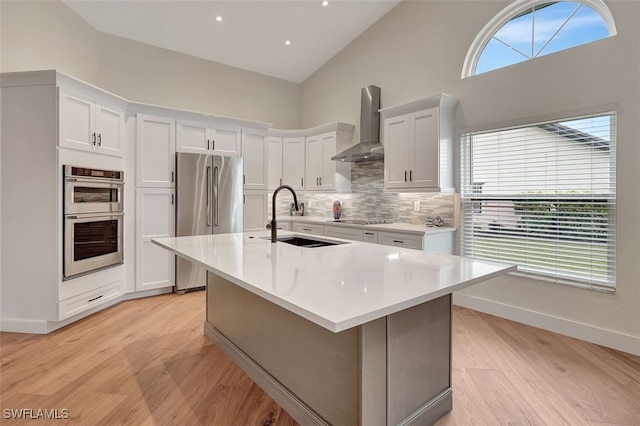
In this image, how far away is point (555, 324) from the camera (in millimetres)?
3025

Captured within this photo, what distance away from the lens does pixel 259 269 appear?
156 cm

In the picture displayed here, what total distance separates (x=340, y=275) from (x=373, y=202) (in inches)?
141

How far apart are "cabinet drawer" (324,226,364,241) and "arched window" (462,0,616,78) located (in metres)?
2.26

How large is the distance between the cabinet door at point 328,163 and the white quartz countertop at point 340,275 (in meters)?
2.91

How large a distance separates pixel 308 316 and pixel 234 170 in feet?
12.6

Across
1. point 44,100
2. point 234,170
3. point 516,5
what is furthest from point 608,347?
point 44,100

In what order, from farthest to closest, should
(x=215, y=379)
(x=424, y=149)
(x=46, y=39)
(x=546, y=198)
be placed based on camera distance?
1. (x=424, y=149)
2. (x=46, y=39)
3. (x=546, y=198)
4. (x=215, y=379)

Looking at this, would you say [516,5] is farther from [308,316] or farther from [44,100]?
[44,100]

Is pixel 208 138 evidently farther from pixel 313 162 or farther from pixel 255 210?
pixel 313 162

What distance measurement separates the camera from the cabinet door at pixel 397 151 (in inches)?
157

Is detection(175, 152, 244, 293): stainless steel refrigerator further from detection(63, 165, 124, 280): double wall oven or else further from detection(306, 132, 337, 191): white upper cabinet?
detection(306, 132, 337, 191): white upper cabinet

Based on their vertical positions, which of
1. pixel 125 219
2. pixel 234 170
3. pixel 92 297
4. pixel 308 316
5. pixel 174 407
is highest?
pixel 234 170

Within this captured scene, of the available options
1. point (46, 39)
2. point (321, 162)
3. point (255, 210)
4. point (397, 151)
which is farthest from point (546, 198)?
point (46, 39)

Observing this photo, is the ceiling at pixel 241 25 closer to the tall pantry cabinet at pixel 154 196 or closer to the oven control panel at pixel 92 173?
the tall pantry cabinet at pixel 154 196
